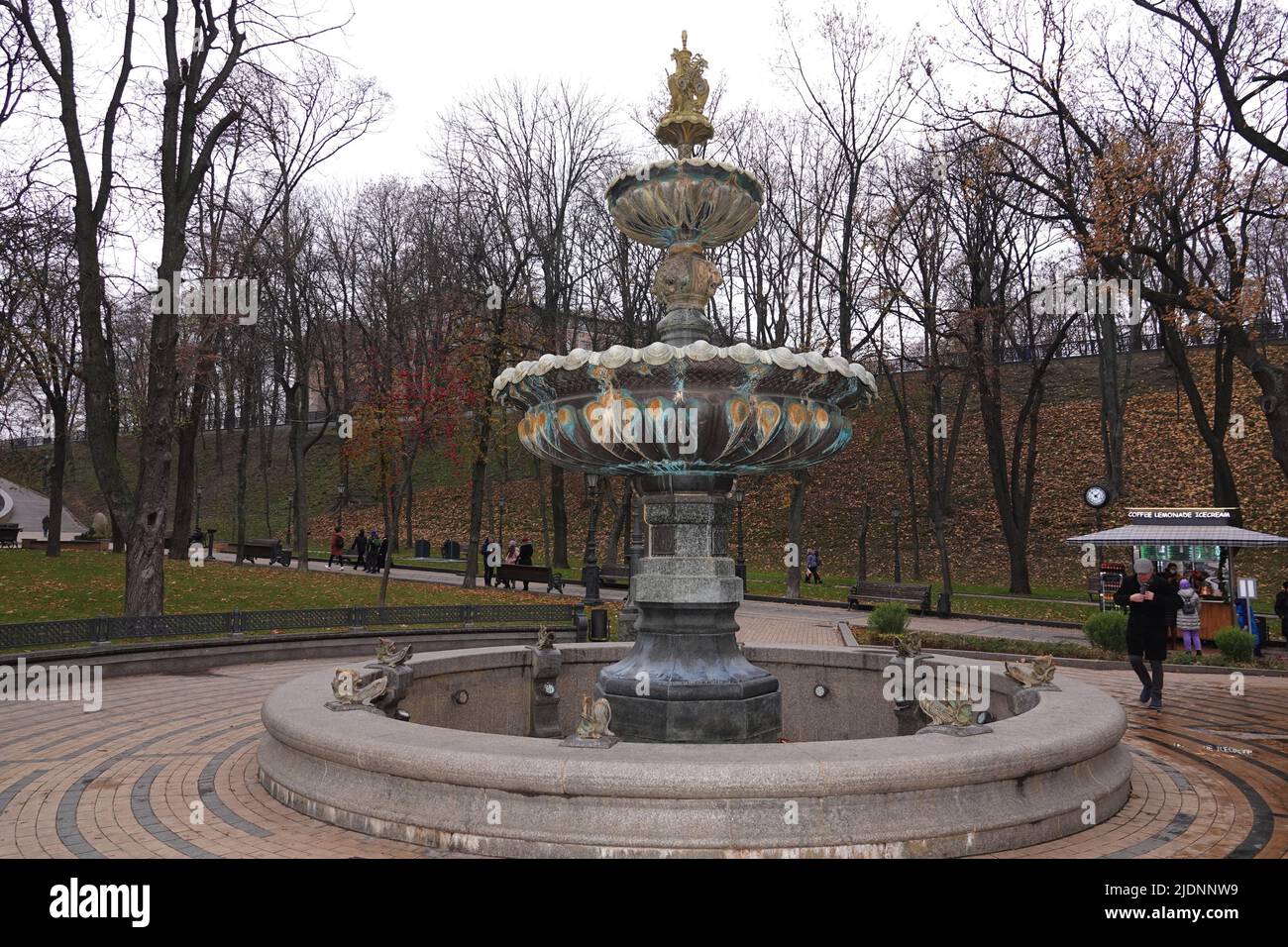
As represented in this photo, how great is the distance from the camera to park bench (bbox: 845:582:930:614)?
77.7 feet

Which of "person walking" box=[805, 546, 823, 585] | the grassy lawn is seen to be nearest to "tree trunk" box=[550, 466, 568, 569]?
the grassy lawn

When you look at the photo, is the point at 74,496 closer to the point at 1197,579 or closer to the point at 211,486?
the point at 211,486

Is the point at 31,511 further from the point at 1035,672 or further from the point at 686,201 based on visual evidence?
the point at 1035,672

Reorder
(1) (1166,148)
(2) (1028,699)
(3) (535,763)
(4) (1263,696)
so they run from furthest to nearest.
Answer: (1) (1166,148) < (4) (1263,696) < (2) (1028,699) < (3) (535,763)

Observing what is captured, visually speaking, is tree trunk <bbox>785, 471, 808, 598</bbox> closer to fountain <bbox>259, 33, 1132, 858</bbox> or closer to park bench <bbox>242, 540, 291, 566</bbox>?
fountain <bbox>259, 33, 1132, 858</bbox>

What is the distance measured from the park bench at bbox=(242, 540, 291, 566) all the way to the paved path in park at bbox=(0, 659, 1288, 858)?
21.2m

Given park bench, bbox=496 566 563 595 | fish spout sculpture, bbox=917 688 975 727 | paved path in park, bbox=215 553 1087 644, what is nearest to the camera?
fish spout sculpture, bbox=917 688 975 727

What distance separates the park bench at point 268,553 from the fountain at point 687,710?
77.9 ft

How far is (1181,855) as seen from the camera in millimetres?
4996

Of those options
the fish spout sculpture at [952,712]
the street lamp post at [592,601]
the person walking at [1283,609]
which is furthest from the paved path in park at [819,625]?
the fish spout sculpture at [952,712]

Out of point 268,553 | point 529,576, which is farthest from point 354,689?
point 268,553
